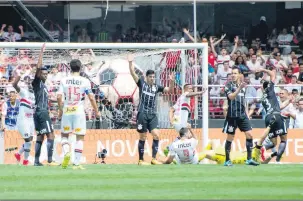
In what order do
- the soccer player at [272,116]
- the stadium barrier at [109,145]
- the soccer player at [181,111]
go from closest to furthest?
the soccer player at [272,116], the soccer player at [181,111], the stadium barrier at [109,145]

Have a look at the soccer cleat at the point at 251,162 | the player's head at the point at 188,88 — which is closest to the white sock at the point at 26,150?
the player's head at the point at 188,88

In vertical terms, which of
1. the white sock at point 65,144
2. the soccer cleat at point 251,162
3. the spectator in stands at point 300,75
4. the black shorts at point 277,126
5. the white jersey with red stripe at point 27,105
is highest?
the spectator in stands at point 300,75

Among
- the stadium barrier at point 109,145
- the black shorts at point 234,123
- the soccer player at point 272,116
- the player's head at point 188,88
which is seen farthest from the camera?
the stadium barrier at point 109,145

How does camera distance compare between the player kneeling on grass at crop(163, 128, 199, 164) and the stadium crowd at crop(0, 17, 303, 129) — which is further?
the stadium crowd at crop(0, 17, 303, 129)

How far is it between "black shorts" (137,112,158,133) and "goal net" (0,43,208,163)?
2724 mm

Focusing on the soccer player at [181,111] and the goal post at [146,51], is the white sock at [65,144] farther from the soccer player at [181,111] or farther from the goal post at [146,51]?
the soccer player at [181,111]

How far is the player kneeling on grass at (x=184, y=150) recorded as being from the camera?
82.0 ft

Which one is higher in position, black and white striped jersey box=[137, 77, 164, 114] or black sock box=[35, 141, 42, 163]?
black and white striped jersey box=[137, 77, 164, 114]

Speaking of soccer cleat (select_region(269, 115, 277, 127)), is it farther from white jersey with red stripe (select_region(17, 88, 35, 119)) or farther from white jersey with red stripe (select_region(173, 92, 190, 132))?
white jersey with red stripe (select_region(17, 88, 35, 119))

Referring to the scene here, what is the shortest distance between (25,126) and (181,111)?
4.20m

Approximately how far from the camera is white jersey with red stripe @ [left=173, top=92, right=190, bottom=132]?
90.5 feet

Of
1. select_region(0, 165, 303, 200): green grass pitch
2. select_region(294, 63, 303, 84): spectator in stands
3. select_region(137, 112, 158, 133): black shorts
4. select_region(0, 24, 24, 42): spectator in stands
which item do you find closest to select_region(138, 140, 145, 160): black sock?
select_region(137, 112, 158, 133): black shorts

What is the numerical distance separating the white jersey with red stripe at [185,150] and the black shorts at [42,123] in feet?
9.37

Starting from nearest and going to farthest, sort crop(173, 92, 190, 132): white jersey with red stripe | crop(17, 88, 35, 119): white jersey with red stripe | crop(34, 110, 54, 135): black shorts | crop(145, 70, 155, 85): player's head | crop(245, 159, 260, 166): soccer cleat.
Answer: crop(245, 159, 260, 166): soccer cleat
crop(34, 110, 54, 135): black shorts
crop(145, 70, 155, 85): player's head
crop(17, 88, 35, 119): white jersey with red stripe
crop(173, 92, 190, 132): white jersey with red stripe
